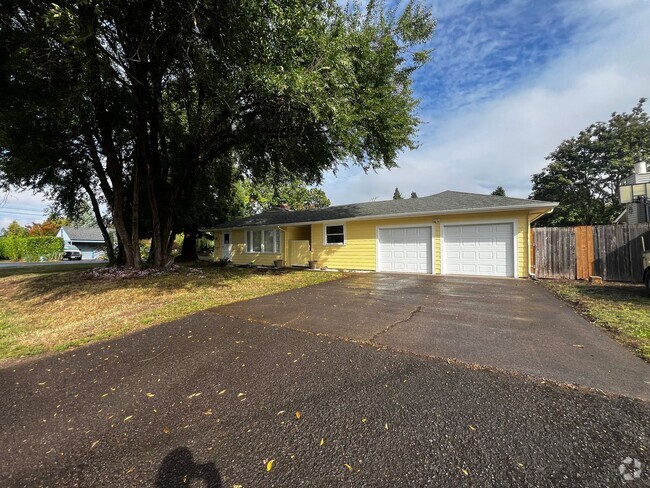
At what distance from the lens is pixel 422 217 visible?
12.1m

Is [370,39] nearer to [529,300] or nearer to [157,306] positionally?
[529,300]

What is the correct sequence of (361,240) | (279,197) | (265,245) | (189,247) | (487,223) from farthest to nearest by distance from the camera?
(279,197) → (189,247) → (265,245) → (361,240) → (487,223)

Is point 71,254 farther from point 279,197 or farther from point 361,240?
point 361,240

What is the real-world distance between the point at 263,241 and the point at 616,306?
47.9 ft

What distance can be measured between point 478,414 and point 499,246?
32.7 feet

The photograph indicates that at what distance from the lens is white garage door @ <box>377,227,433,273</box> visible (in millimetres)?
12133

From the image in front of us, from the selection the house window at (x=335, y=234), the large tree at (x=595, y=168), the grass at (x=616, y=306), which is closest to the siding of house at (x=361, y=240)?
the house window at (x=335, y=234)

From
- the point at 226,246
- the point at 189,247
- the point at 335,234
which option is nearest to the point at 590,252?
the point at 335,234

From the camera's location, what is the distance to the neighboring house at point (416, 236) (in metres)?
10.6

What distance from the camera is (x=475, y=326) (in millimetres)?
4781

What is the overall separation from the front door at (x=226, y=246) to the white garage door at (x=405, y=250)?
993cm

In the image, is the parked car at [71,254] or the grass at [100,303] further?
the parked car at [71,254]

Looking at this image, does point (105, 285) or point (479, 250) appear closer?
point (105, 285)

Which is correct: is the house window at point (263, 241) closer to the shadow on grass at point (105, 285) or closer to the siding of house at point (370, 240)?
the siding of house at point (370, 240)
